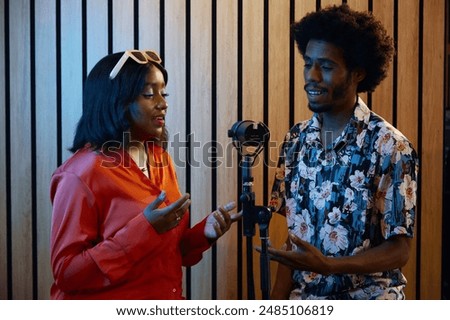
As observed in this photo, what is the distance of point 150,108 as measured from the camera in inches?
77.4

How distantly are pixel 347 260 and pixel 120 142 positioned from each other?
76cm

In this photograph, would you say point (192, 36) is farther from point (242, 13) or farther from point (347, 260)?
point (347, 260)

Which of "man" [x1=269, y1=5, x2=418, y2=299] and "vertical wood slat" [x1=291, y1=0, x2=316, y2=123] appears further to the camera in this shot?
"vertical wood slat" [x1=291, y1=0, x2=316, y2=123]

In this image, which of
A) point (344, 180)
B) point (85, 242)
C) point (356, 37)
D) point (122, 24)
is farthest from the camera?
point (122, 24)

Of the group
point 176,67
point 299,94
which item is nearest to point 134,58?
point 176,67

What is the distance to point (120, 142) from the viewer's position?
6.40 ft

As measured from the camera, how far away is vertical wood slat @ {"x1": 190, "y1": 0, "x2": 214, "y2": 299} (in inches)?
120

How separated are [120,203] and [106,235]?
10cm

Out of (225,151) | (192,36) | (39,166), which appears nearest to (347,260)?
(225,151)

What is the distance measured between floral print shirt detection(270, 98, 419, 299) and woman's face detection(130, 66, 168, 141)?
47 centimetres

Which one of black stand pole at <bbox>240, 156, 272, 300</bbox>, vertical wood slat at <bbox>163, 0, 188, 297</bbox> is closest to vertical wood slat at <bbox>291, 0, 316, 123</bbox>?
vertical wood slat at <bbox>163, 0, 188, 297</bbox>

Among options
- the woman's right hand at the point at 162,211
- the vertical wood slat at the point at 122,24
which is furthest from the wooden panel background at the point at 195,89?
the woman's right hand at the point at 162,211

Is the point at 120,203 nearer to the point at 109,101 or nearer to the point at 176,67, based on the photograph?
the point at 109,101

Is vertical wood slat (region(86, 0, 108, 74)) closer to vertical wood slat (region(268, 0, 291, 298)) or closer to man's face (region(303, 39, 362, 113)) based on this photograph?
vertical wood slat (region(268, 0, 291, 298))
